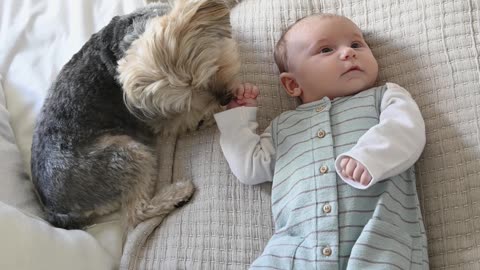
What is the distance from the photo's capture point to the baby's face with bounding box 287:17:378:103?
151 centimetres

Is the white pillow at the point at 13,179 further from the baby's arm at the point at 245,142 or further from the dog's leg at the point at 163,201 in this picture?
the baby's arm at the point at 245,142

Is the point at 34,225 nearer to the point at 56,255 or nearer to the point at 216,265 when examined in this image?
the point at 56,255

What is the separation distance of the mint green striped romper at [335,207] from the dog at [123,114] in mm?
302

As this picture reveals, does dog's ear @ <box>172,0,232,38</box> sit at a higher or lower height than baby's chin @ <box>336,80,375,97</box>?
higher

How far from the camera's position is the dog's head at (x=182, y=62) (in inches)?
56.6

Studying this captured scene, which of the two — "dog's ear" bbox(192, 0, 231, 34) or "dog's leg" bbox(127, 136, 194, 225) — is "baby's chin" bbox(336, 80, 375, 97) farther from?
"dog's leg" bbox(127, 136, 194, 225)

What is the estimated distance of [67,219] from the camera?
1614 millimetres

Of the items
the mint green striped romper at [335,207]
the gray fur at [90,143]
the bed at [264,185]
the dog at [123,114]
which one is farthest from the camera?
the gray fur at [90,143]

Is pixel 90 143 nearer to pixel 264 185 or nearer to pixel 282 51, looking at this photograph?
pixel 264 185

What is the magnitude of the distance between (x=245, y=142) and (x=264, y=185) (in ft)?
0.44

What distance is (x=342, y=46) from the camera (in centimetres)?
154

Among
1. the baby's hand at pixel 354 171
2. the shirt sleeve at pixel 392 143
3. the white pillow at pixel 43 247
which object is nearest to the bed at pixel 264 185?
the white pillow at pixel 43 247

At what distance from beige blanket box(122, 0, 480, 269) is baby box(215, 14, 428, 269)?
60 millimetres

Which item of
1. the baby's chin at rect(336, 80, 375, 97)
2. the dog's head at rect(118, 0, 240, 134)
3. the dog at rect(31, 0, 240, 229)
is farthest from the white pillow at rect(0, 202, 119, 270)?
the baby's chin at rect(336, 80, 375, 97)
